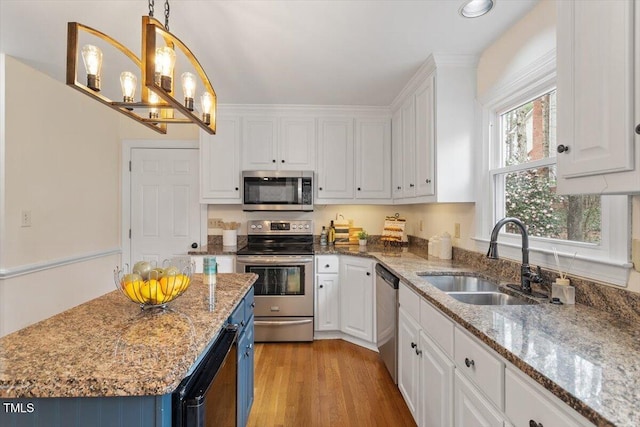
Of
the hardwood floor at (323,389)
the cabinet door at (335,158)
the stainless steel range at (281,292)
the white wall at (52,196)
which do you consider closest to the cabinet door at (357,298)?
the hardwood floor at (323,389)

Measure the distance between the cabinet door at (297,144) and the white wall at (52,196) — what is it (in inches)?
75.6

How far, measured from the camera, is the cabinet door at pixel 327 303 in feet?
10.3

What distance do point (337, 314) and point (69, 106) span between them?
3.23m

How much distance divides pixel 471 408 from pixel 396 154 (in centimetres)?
248

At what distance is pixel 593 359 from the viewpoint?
2.88 ft

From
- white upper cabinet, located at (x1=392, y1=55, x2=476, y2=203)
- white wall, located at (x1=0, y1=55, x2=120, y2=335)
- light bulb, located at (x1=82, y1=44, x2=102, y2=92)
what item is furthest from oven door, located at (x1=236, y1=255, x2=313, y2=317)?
light bulb, located at (x1=82, y1=44, x2=102, y2=92)

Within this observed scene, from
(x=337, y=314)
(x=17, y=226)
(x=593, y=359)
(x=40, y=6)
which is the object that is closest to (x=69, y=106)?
(x=17, y=226)

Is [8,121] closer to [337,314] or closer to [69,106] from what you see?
[69,106]

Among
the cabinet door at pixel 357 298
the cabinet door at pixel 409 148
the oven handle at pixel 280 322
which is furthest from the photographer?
the oven handle at pixel 280 322

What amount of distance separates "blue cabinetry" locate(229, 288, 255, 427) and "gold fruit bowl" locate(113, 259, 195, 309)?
33cm

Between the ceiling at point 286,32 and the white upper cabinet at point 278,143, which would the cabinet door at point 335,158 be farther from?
the ceiling at point 286,32

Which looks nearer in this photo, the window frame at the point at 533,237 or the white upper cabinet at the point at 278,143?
the window frame at the point at 533,237

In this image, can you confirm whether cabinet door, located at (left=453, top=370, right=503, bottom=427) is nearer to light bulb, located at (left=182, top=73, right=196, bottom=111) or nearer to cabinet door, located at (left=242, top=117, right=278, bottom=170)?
light bulb, located at (left=182, top=73, right=196, bottom=111)

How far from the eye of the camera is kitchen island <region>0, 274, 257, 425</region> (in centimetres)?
76
